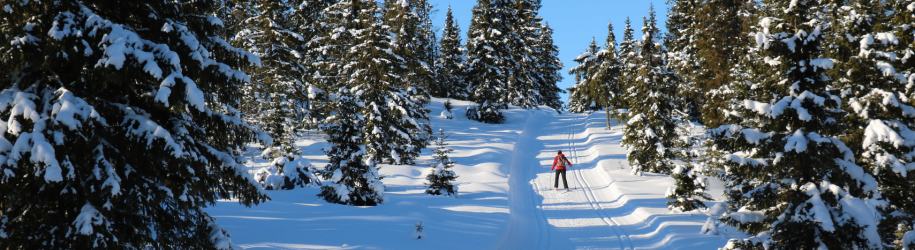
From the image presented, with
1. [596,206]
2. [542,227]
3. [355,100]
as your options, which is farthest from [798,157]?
[355,100]

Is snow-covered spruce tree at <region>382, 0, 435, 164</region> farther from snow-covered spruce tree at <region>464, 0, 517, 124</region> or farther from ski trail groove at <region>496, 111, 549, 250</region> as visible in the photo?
snow-covered spruce tree at <region>464, 0, 517, 124</region>

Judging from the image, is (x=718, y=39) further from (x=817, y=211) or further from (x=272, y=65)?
(x=272, y=65)

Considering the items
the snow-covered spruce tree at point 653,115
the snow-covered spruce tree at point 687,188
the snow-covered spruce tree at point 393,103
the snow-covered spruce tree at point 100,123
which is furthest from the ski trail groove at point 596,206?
the snow-covered spruce tree at point 100,123

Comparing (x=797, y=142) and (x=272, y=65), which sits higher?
(x=272, y=65)

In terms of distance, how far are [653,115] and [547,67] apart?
37102 mm

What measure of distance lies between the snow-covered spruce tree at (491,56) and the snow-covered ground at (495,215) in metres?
15.1

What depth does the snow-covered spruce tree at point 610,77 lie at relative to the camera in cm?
2903

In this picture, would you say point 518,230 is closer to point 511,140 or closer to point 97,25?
point 97,25

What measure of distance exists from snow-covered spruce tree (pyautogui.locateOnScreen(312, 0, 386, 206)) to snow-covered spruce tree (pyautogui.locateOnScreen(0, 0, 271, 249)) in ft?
23.6

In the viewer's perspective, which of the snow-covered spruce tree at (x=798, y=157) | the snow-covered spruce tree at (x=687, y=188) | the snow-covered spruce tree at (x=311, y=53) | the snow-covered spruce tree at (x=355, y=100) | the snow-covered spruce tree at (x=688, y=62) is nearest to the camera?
the snow-covered spruce tree at (x=798, y=157)

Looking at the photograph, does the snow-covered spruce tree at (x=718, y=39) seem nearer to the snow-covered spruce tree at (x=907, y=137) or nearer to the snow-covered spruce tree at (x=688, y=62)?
the snow-covered spruce tree at (x=688, y=62)

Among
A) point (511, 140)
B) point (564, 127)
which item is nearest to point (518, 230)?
point (511, 140)

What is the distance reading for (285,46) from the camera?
27422mm

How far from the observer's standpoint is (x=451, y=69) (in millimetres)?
57000
